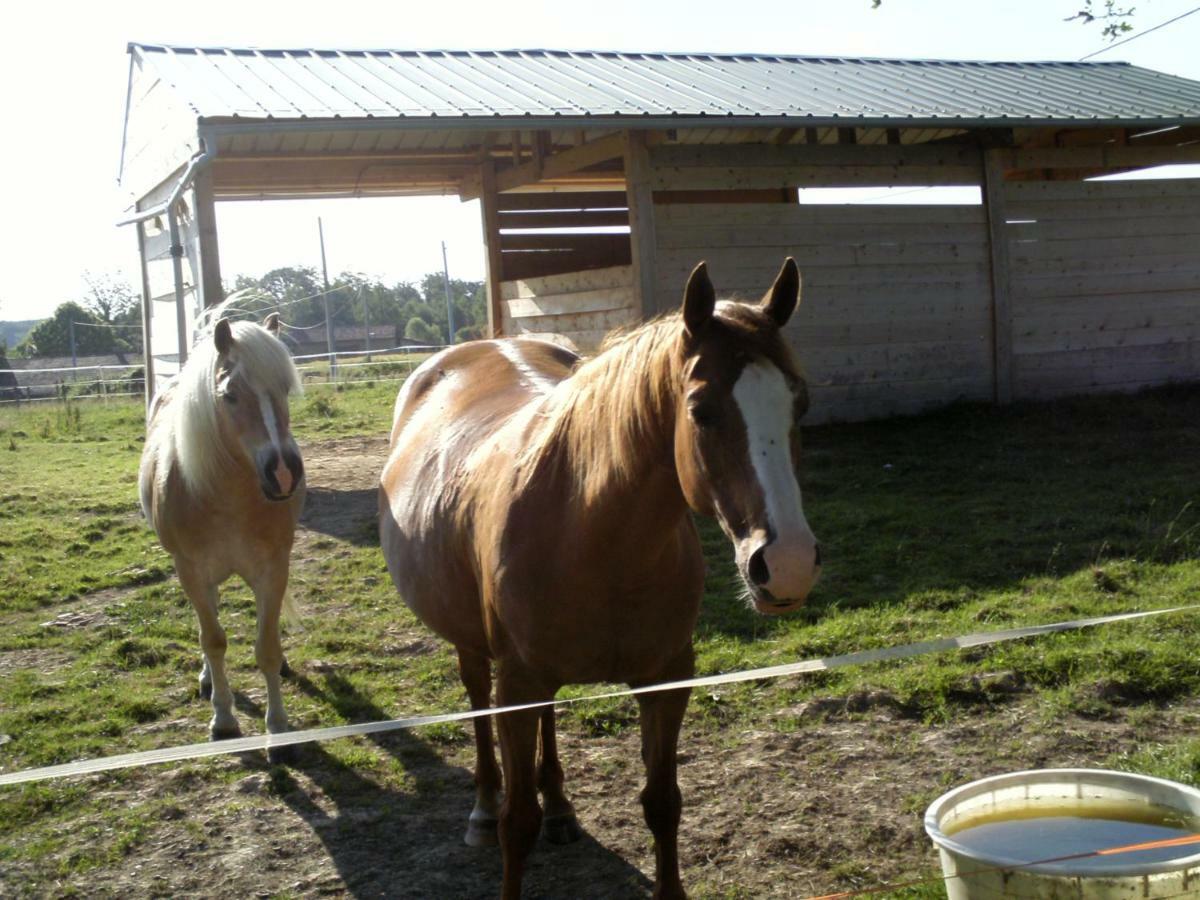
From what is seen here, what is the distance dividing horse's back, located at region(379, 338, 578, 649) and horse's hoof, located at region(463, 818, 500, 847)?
1.96 ft

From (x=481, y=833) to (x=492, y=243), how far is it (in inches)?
345

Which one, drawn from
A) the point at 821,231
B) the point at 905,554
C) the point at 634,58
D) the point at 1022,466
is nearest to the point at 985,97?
the point at 821,231

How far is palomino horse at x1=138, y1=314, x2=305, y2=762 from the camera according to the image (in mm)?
4574

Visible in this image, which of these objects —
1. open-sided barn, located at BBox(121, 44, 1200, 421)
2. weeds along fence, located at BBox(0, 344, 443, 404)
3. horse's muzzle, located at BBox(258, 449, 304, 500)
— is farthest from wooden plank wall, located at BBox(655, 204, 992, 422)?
weeds along fence, located at BBox(0, 344, 443, 404)

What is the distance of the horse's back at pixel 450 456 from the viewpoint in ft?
11.6

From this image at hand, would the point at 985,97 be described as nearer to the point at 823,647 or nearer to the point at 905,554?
the point at 905,554

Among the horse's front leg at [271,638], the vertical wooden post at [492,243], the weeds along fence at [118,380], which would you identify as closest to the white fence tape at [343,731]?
the horse's front leg at [271,638]

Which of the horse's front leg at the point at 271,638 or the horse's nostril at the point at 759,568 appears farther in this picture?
the horse's front leg at the point at 271,638

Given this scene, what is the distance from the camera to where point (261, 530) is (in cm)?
490

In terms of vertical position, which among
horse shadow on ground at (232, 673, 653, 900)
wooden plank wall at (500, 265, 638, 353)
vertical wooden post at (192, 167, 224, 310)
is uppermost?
vertical wooden post at (192, 167, 224, 310)

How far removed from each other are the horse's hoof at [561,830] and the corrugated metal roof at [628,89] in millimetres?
5974

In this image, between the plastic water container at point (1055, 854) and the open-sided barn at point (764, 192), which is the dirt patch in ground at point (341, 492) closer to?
the open-sided barn at point (764, 192)

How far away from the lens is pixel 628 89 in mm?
10453

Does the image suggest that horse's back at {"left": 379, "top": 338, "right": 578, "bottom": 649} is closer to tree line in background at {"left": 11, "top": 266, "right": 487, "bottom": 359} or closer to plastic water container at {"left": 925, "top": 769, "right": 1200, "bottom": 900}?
plastic water container at {"left": 925, "top": 769, "right": 1200, "bottom": 900}
